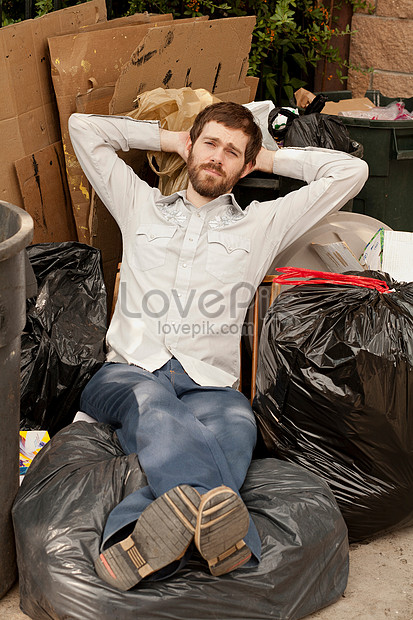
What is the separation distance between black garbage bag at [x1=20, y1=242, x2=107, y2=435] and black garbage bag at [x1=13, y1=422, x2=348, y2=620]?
391 mm

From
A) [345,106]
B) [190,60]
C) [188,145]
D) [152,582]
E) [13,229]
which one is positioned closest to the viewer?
[152,582]

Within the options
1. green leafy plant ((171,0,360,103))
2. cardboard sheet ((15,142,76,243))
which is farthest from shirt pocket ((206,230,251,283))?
green leafy plant ((171,0,360,103))

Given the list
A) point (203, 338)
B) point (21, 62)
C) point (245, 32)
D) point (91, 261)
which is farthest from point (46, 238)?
point (245, 32)

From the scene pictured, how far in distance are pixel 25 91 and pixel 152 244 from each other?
910 millimetres

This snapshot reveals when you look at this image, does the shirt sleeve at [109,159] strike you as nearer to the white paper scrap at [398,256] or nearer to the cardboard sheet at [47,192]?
the cardboard sheet at [47,192]

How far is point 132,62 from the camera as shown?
3033mm

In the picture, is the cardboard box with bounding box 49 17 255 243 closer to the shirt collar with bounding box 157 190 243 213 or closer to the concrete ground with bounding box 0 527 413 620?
the shirt collar with bounding box 157 190 243 213

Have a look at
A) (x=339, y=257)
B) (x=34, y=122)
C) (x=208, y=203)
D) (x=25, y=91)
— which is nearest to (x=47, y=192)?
(x=34, y=122)

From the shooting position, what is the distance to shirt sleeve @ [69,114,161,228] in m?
2.85

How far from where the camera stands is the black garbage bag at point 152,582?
1.90 metres

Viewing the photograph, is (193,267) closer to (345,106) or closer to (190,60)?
(190,60)

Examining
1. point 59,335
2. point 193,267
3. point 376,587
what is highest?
point 193,267

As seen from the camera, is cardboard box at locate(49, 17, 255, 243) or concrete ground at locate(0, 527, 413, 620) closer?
concrete ground at locate(0, 527, 413, 620)

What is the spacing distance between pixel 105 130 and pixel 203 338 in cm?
94
